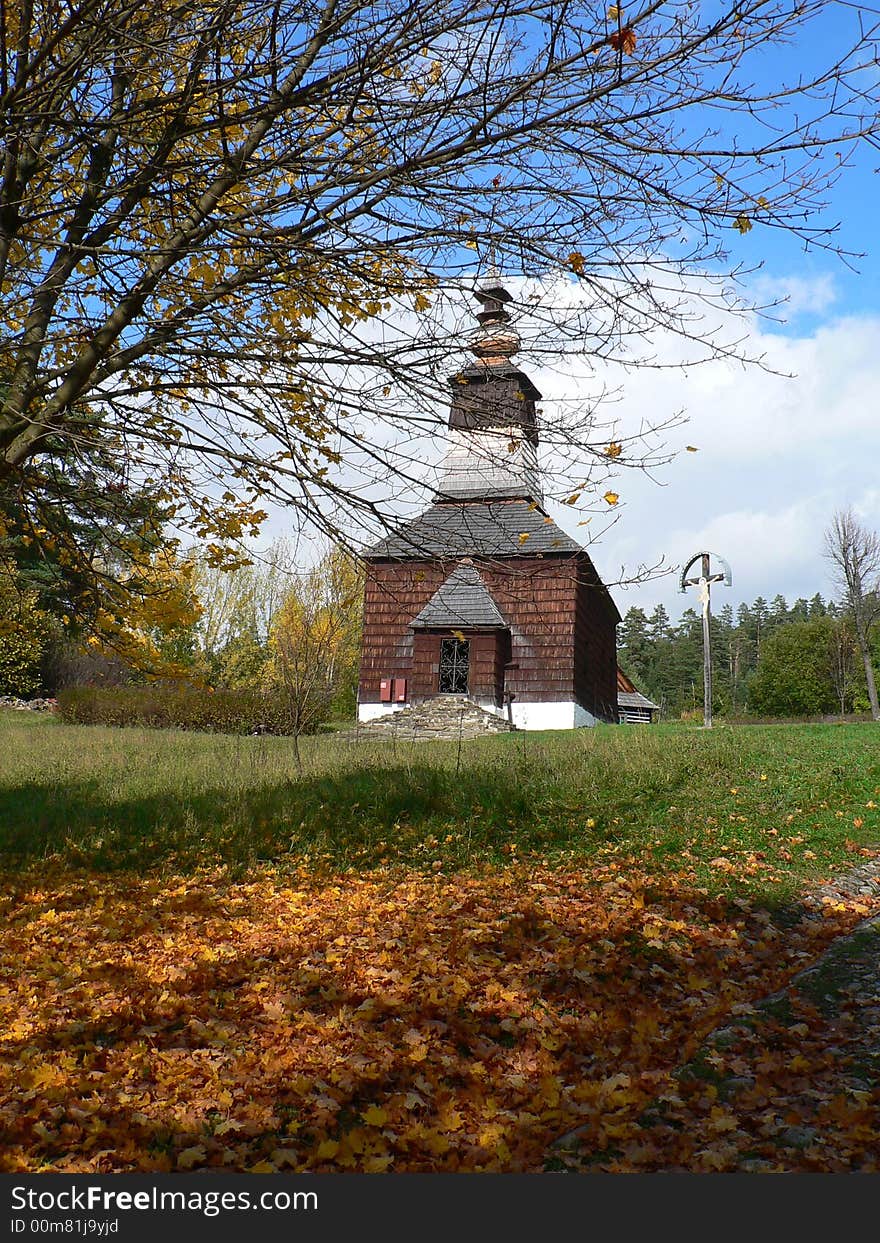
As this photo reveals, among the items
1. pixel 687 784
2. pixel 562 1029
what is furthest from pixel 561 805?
pixel 562 1029

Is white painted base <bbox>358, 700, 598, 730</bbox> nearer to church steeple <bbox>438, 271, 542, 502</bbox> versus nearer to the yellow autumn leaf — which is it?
church steeple <bbox>438, 271, 542, 502</bbox>

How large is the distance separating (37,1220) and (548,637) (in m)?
23.3

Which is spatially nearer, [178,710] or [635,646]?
[178,710]

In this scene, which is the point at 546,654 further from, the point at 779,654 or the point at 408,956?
the point at 779,654

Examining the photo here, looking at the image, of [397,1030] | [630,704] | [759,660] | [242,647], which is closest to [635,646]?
[759,660]

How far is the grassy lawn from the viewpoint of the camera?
341 cm

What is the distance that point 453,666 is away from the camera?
86.0 feet

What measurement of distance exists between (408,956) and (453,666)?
20.8 m

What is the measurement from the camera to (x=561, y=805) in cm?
1009

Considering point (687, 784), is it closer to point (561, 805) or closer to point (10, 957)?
point (561, 805)

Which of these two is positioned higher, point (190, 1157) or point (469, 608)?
point (469, 608)

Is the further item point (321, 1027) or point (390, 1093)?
point (321, 1027)

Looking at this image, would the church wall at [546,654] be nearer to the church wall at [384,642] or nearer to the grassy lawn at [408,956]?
the church wall at [384,642]

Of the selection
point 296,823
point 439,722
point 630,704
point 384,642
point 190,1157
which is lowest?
point 190,1157
